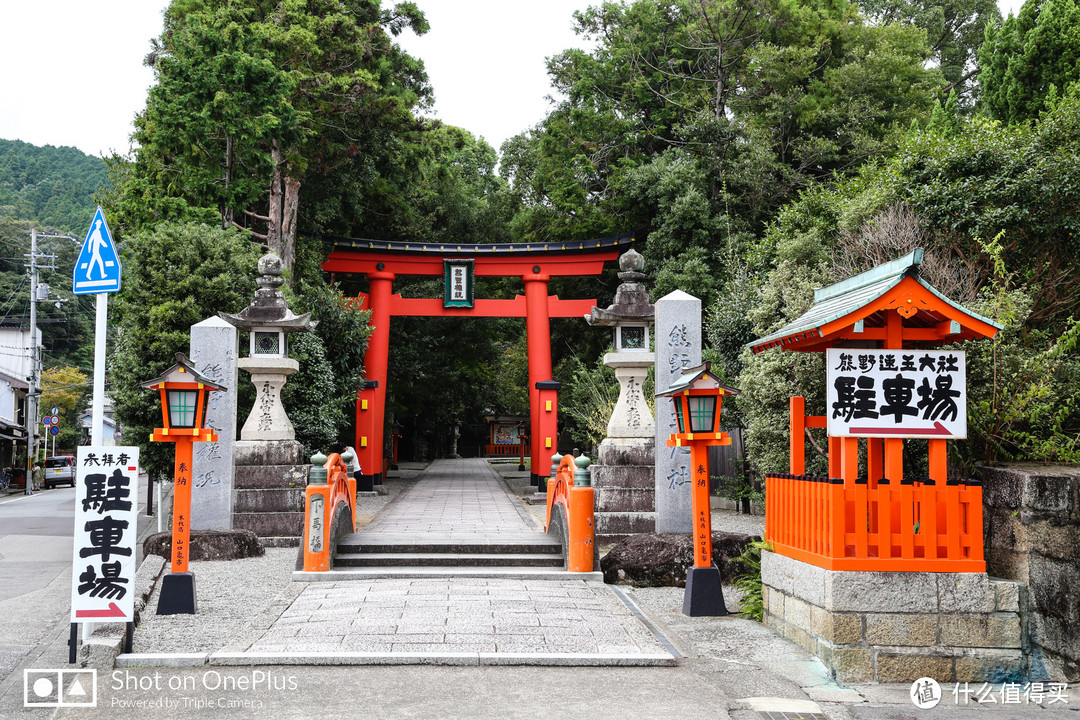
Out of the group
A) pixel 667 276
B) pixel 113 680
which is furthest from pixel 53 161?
pixel 113 680

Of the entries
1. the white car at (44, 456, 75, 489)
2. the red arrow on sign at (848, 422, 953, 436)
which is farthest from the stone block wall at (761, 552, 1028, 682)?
the white car at (44, 456, 75, 489)

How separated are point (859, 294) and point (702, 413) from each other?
193 centimetres

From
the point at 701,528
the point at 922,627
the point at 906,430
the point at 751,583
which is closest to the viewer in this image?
the point at 922,627

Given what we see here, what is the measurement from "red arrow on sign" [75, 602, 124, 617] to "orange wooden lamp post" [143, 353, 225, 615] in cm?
163

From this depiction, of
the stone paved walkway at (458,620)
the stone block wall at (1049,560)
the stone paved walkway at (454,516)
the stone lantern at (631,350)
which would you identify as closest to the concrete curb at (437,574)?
the stone paved walkway at (458,620)

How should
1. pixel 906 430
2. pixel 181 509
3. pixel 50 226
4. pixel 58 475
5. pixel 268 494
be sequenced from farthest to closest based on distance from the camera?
pixel 50 226, pixel 58 475, pixel 268 494, pixel 181 509, pixel 906 430

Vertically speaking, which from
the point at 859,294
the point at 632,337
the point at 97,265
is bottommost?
the point at 859,294

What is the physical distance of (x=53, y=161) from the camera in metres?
57.7

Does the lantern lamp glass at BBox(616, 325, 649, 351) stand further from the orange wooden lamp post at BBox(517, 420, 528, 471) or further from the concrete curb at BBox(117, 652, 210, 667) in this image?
the orange wooden lamp post at BBox(517, 420, 528, 471)

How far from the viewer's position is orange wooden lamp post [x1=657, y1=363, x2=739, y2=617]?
755 centimetres

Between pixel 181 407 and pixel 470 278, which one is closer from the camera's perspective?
pixel 181 407

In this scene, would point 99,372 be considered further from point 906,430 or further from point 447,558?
point 906,430

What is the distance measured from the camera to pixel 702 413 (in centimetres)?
778

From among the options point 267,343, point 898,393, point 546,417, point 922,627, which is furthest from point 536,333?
point 922,627
